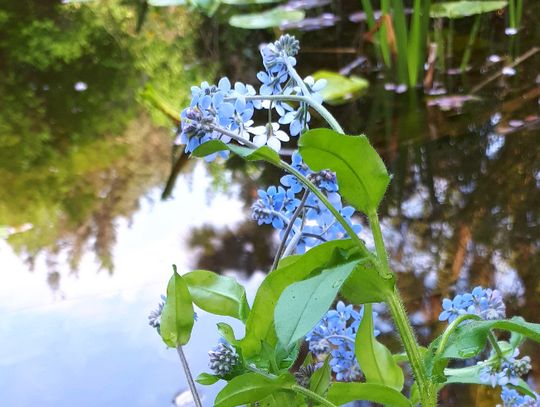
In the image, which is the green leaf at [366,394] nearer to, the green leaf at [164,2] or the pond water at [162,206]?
the pond water at [162,206]

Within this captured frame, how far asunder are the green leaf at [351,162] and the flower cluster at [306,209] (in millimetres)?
36

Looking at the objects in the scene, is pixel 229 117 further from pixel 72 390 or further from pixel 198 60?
pixel 198 60

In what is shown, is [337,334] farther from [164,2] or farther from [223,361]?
[164,2]

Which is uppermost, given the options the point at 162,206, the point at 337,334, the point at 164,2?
the point at 164,2

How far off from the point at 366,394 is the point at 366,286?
0.07m

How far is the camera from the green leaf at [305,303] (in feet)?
1.14

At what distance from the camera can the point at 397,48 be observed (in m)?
1.62

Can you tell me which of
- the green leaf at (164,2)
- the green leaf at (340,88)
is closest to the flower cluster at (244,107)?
the green leaf at (340,88)

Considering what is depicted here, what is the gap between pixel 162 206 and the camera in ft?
4.40

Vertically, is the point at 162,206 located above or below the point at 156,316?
below

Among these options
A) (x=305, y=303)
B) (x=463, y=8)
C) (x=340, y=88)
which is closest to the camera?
(x=305, y=303)

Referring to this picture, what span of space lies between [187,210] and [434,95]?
0.65m

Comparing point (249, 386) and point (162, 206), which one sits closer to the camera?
point (249, 386)

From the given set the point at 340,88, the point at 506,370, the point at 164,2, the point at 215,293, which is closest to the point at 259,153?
the point at 215,293
